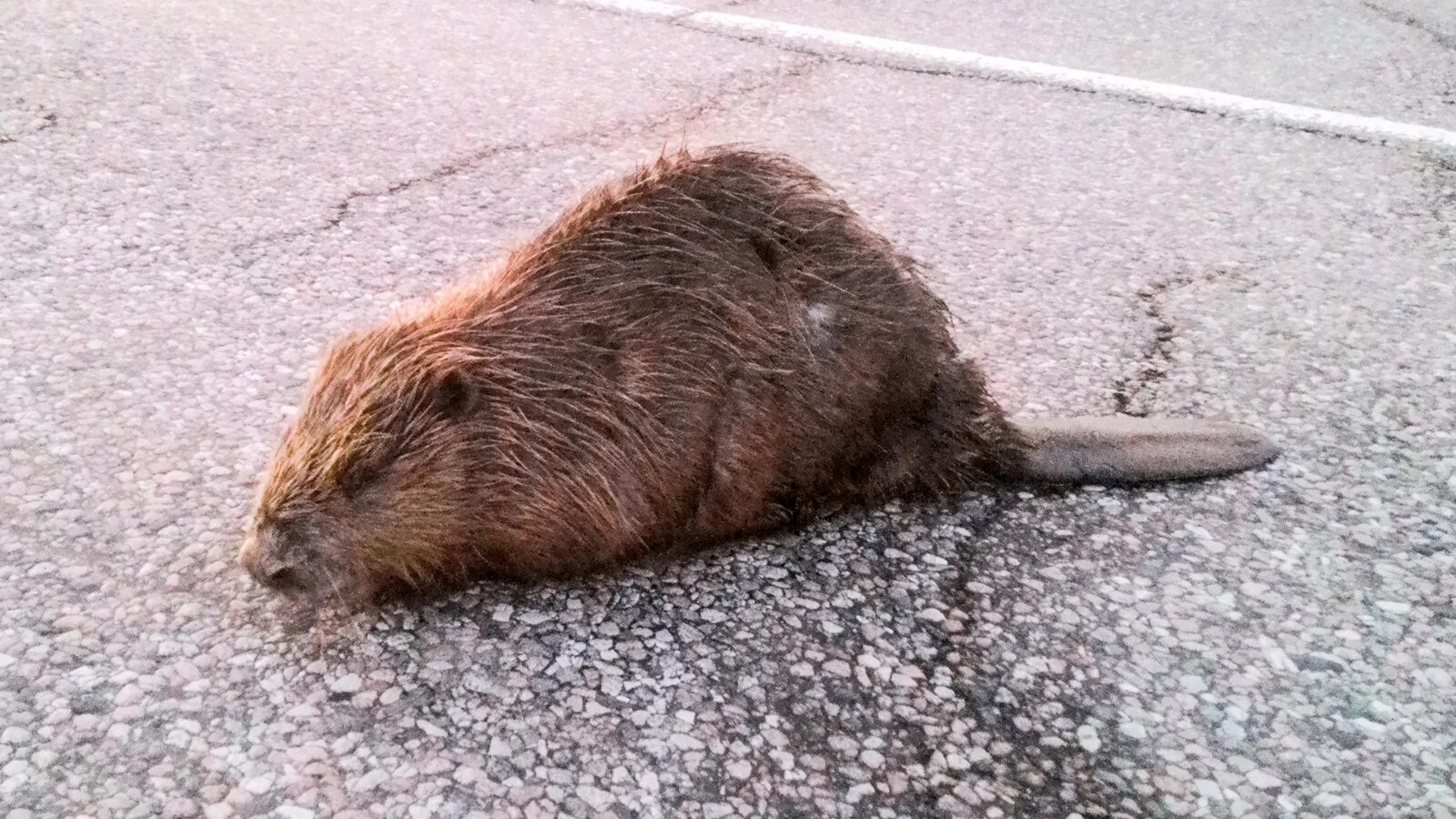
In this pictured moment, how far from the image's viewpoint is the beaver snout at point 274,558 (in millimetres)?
1878

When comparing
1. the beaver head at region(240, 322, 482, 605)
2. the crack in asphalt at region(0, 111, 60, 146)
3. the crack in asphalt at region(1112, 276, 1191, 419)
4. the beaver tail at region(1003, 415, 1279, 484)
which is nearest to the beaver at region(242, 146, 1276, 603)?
the beaver head at region(240, 322, 482, 605)

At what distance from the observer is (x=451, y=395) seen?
195cm

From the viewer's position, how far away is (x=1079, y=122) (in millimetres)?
4508

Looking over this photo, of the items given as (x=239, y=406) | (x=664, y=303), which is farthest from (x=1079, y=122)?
(x=239, y=406)

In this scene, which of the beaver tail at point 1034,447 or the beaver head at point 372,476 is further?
the beaver tail at point 1034,447

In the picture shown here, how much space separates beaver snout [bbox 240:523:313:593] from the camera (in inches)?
73.9

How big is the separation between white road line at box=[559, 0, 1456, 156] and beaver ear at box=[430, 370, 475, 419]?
3527 mm

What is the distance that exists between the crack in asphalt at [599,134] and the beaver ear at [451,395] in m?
1.51

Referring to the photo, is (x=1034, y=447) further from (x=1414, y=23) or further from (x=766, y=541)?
(x=1414, y=23)

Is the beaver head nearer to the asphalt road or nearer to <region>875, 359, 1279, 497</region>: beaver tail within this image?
the asphalt road

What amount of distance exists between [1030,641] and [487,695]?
960mm

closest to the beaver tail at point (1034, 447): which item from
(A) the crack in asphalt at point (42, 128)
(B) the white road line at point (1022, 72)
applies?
(B) the white road line at point (1022, 72)

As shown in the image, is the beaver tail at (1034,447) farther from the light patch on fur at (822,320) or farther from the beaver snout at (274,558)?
the beaver snout at (274,558)

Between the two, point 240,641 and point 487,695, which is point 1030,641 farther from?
point 240,641
